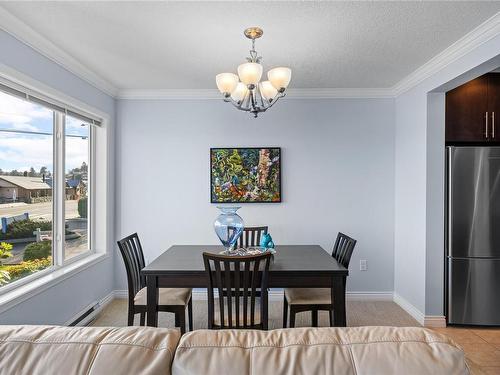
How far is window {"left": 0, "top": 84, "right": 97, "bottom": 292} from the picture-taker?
2529 mm

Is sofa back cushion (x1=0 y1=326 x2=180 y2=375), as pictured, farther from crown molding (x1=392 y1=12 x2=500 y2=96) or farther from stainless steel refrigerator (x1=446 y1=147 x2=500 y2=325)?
stainless steel refrigerator (x1=446 y1=147 x2=500 y2=325)

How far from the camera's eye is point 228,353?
108 centimetres

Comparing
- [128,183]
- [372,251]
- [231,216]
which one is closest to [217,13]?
[231,216]

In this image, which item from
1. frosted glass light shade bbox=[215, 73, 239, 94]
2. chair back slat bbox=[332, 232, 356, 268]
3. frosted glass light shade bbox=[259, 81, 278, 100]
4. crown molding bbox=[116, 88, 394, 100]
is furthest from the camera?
crown molding bbox=[116, 88, 394, 100]

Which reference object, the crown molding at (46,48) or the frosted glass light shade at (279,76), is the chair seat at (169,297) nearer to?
the frosted glass light shade at (279,76)

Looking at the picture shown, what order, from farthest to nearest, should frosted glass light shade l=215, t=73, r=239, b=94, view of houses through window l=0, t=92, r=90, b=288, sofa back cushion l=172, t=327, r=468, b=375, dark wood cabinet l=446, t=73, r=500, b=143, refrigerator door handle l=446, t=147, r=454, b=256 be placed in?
1. dark wood cabinet l=446, t=73, r=500, b=143
2. refrigerator door handle l=446, t=147, r=454, b=256
3. view of houses through window l=0, t=92, r=90, b=288
4. frosted glass light shade l=215, t=73, r=239, b=94
5. sofa back cushion l=172, t=327, r=468, b=375

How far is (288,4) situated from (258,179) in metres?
2.21

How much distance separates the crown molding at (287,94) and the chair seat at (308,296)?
232cm

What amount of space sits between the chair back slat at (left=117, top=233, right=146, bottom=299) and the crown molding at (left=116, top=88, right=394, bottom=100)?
1.91 metres

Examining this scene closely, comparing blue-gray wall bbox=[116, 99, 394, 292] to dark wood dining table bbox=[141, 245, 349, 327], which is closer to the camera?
dark wood dining table bbox=[141, 245, 349, 327]

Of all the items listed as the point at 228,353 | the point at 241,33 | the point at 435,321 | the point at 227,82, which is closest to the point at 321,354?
the point at 228,353

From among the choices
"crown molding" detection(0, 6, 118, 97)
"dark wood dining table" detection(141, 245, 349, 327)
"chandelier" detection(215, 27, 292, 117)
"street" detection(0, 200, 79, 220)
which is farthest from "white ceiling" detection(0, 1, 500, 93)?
"dark wood dining table" detection(141, 245, 349, 327)

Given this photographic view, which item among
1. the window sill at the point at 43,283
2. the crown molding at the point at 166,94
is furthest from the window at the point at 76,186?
the crown molding at the point at 166,94

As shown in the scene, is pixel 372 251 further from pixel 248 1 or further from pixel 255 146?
pixel 248 1
